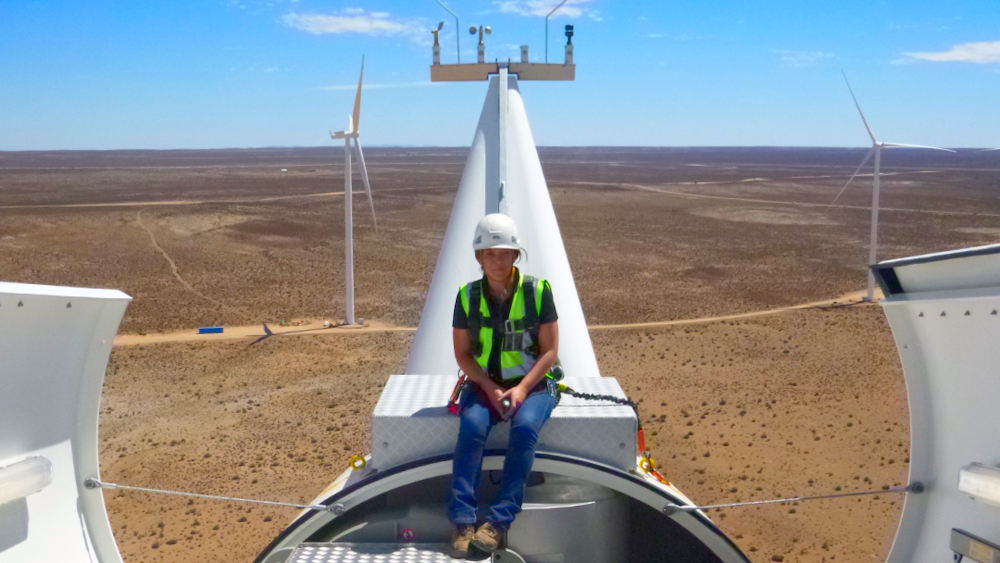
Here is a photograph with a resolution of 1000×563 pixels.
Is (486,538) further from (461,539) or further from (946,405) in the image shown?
(946,405)

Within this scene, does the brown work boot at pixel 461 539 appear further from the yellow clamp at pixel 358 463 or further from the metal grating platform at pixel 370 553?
the yellow clamp at pixel 358 463

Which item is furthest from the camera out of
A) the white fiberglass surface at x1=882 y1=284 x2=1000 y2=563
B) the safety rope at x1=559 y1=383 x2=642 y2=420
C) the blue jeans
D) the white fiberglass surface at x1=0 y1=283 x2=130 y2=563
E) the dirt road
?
the dirt road

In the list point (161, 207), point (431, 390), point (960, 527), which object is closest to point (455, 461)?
point (431, 390)

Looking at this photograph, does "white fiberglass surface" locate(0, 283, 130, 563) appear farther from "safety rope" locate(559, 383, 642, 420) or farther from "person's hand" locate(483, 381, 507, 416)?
"safety rope" locate(559, 383, 642, 420)

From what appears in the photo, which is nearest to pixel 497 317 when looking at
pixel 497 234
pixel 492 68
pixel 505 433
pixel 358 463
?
pixel 497 234

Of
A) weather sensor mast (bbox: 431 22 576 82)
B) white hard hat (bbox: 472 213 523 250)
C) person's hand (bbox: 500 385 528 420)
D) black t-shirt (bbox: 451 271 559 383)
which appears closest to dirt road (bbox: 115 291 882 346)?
weather sensor mast (bbox: 431 22 576 82)

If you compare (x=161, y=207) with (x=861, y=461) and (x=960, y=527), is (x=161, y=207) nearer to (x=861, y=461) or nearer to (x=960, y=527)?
(x=861, y=461)

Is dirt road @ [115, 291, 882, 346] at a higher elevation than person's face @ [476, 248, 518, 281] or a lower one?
lower
